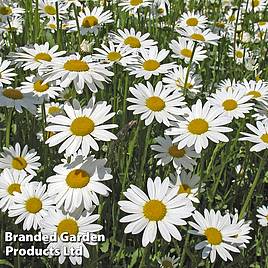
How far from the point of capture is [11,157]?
86.2 inches

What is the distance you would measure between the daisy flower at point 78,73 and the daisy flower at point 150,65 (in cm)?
38

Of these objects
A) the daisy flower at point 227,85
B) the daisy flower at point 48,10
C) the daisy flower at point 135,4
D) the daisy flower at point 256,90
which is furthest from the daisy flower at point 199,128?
the daisy flower at point 48,10

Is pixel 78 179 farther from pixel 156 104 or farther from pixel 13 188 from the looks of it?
pixel 156 104

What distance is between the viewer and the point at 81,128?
6.25 ft

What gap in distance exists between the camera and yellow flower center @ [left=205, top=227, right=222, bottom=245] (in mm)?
1975

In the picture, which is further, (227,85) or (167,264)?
(227,85)

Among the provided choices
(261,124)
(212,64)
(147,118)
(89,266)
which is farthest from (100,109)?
(212,64)

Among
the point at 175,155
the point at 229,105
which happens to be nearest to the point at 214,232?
the point at 175,155

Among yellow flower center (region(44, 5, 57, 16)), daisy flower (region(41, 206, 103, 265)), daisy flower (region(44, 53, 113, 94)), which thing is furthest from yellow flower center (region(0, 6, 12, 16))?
daisy flower (region(41, 206, 103, 265))

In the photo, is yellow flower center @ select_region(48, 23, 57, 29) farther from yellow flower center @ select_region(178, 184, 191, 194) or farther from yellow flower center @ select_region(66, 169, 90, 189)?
yellow flower center @ select_region(66, 169, 90, 189)

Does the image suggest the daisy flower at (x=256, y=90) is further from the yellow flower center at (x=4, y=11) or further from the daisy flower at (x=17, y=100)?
the yellow flower center at (x=4, y=11)

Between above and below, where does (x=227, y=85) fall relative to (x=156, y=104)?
below

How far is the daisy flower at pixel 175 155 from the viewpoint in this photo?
2.21 metres

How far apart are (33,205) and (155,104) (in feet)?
2.00
